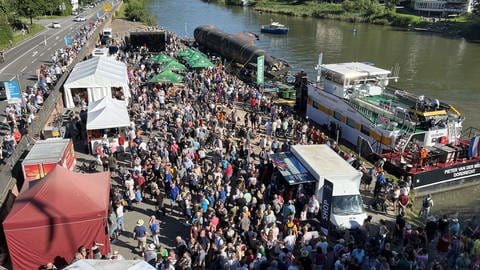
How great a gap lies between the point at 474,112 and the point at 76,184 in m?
31.4

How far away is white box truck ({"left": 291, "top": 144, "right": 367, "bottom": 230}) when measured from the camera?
14547mm

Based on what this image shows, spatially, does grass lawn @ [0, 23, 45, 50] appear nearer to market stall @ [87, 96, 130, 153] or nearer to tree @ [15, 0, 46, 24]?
tree @ [15, 0, 46, 24]

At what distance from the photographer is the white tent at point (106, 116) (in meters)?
19.8

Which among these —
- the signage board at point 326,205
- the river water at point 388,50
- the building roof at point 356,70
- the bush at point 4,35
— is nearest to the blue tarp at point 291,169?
the signage board at point 326,205

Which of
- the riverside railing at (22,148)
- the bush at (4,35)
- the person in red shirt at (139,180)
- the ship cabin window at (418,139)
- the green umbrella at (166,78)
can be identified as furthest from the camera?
Answer: the bush at (4,35)

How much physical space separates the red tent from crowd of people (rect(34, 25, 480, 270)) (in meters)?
0.77

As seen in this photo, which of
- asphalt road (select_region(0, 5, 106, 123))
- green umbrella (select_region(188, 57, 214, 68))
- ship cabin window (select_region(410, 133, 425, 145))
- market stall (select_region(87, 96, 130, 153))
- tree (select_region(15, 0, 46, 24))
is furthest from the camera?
tree (select_region(15, 0, 46, 24))

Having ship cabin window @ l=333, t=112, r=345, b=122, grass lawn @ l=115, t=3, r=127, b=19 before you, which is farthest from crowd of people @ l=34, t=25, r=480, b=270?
grass lawn @ l=115, t=3, r=127, b=19

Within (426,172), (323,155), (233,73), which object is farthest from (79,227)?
(233,73)

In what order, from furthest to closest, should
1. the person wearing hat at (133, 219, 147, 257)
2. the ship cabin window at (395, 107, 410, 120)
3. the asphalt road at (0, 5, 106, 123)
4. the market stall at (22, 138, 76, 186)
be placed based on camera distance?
the asphalt road at (0, 5, 106, 123), the ship cabin window at (395, 107, 410, 120), the market stall at (22, 138, 76, 186), the person wearing hat at (133, 219, 147, 257)

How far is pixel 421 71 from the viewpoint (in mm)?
49750

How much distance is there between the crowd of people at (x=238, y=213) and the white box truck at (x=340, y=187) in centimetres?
44

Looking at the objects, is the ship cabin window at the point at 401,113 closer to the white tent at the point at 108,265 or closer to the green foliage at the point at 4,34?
the white tent at the point at 108,265

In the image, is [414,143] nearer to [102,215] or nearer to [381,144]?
[381,144]
